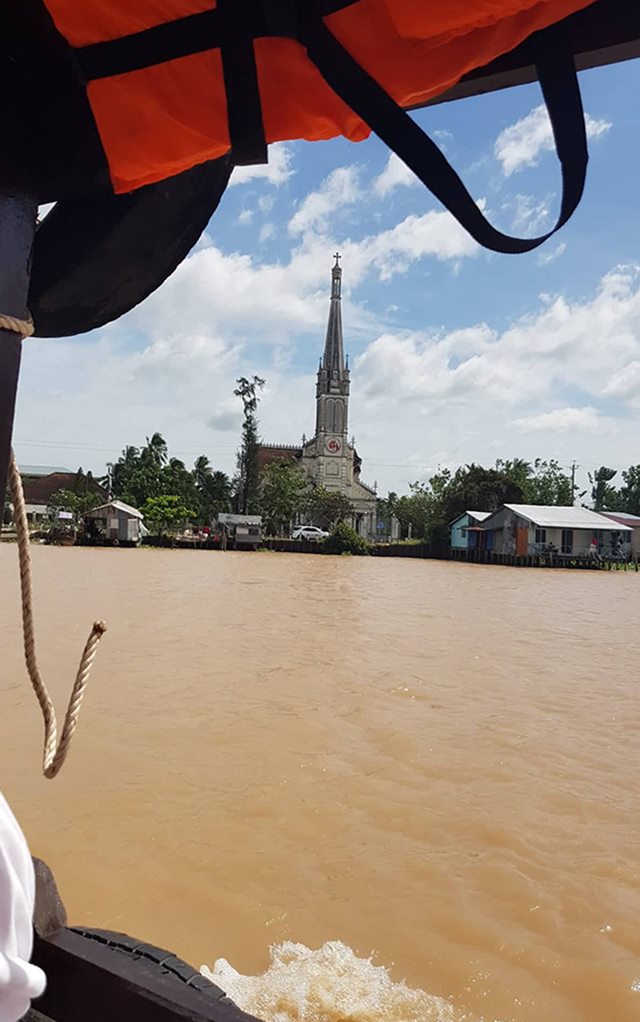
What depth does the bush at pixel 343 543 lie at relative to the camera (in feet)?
132

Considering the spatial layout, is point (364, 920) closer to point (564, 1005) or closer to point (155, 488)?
point (564, 1005)

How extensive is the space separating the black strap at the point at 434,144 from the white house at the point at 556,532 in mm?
34716

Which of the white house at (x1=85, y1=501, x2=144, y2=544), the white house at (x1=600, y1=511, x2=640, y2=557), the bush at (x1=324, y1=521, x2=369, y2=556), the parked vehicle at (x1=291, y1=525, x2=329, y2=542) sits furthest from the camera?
the parked vehicle at (x1=291, y1=525, x2=329, y2=542)

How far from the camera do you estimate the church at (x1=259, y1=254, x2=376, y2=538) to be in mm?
64094

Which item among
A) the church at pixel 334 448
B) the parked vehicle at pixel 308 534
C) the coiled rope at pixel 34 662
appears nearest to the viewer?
the coiled rope at pixel 34 662

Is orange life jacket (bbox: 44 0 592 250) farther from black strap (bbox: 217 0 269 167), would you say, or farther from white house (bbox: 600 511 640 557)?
white house (bbox: 600 511 640 557)

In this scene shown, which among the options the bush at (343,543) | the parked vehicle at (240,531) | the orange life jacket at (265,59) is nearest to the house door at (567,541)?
the bush at (343,543)

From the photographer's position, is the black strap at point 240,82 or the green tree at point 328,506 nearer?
the black strap at point 240,82

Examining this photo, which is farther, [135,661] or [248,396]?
[248,396]

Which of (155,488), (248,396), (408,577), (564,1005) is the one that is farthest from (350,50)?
(248,396)

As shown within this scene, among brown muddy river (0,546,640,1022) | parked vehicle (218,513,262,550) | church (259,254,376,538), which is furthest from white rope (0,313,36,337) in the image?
church (259,254,376,538)

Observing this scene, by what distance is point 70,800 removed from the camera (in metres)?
3.77

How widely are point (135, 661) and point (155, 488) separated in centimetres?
3729

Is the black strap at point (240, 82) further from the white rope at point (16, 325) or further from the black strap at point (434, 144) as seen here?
the white rope at point (16, 325)
